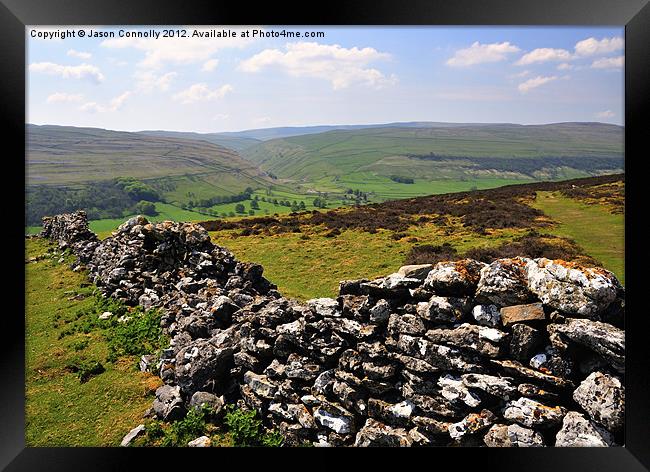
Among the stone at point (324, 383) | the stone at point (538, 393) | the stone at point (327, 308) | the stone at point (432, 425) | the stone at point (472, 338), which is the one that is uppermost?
→ the stone at point (327, 308)

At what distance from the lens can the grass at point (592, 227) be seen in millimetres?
14789

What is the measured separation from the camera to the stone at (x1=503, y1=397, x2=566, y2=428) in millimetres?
5066

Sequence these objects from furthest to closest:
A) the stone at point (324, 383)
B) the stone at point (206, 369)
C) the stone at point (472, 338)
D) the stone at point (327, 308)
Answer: the stone at point (206, 369) < the stone at point (327, 308) < the stone at point (324, 383) < the stone at point (472, 338)

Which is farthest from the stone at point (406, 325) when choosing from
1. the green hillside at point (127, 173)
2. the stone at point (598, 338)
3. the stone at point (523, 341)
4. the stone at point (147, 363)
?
the green hillside at point (127, 173)

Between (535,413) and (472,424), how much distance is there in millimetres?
816

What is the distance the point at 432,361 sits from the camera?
5.68 m

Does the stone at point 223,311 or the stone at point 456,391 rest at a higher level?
the stone at point 223,311

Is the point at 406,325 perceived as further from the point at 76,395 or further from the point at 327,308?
the point at 76,395

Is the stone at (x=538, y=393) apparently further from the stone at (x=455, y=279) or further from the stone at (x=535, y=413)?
the stone at (x=455, y=279)

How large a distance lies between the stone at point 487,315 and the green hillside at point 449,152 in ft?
148
